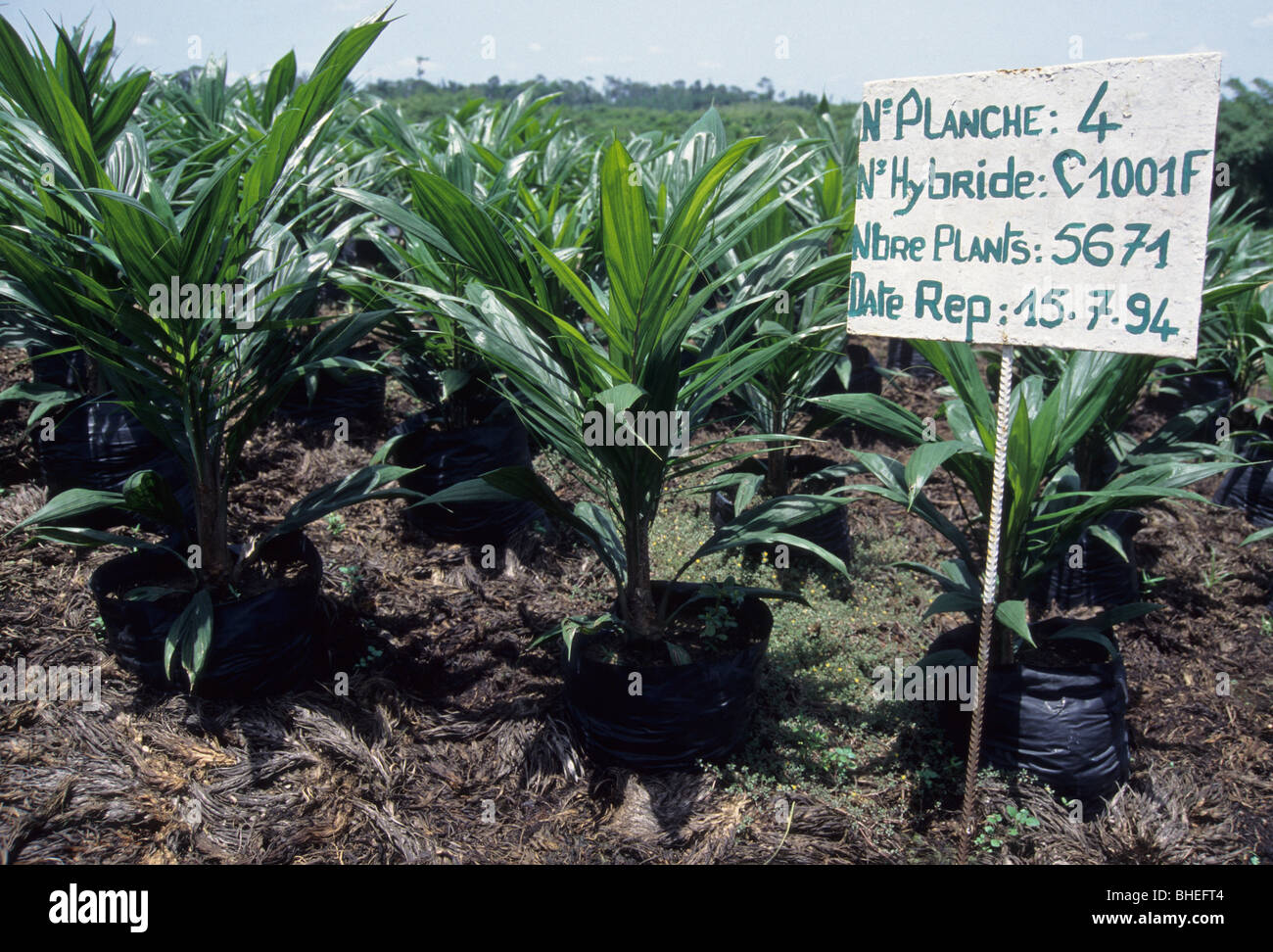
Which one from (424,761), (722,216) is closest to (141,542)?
(424,761)

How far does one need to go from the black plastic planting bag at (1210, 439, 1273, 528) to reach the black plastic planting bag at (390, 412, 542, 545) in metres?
2.74

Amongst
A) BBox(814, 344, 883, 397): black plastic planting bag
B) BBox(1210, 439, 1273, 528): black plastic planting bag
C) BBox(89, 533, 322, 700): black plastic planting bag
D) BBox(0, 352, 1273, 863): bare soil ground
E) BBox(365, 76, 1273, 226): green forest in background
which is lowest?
BBox(0, 352, 1273, 863): bare soil ground

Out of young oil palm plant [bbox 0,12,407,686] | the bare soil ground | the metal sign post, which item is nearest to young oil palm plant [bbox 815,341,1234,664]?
the metal sign post

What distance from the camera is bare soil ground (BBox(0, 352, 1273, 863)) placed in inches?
71.8

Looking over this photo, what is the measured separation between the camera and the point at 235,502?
2936mm

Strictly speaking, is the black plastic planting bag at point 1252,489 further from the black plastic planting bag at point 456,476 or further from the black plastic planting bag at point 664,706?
the black plastic planting bag at point 456,476

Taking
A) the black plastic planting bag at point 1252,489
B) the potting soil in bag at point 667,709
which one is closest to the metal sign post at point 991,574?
the potting soil in bag at point 667,709

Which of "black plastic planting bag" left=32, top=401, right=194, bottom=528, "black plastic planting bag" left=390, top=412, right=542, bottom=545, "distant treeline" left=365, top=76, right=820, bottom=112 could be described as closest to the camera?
"black plastic planting bag" left=32, top=401, right=194, bottom=528

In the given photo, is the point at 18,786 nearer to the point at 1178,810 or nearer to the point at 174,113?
the point at 1178,810

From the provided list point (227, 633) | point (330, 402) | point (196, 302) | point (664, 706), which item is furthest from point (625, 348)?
point (330, 402)

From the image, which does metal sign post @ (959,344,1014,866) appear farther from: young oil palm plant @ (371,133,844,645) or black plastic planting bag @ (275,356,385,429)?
black plastic planting bag @ (275,356,385,429)

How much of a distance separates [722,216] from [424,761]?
1410 mm

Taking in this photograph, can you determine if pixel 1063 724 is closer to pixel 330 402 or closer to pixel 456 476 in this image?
pixel 456 476

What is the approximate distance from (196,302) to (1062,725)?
6.65ft
